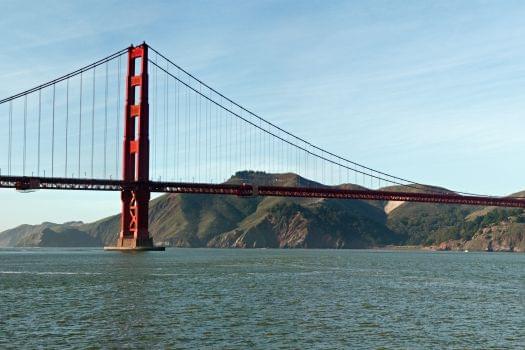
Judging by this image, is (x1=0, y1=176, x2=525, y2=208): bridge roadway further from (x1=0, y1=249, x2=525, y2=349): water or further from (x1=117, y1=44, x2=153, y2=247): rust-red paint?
(x1=0, y1=249, x2=525, y2=349): water

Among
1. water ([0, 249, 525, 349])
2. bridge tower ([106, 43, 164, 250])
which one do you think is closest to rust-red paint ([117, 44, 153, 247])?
bridge tower ([106, 43, 164, 250])

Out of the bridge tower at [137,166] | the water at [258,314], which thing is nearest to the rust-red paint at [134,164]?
the bridge tower at [137,166]

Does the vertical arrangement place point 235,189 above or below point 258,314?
above

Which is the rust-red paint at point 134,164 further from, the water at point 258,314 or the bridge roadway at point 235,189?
the water at point 258,314

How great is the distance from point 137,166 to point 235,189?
19.8 metres

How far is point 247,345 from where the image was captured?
26.1 m

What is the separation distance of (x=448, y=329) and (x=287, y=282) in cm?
2601

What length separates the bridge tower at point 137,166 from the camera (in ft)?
378

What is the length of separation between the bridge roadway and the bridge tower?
1.90 meters

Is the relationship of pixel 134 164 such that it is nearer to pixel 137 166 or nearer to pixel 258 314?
pixel 137 166

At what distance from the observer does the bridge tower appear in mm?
115250

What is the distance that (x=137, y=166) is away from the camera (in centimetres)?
11569

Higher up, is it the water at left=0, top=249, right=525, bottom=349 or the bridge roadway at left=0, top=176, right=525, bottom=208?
the bridge roadway at left=0, top=176, right=525, bottom=208

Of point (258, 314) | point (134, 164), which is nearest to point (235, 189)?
point (134, 164)
